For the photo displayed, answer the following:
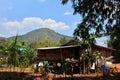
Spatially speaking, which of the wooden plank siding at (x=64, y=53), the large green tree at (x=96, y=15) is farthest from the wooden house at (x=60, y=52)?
the large green tree at (x=96, y=15)

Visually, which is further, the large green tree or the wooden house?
the wooden house

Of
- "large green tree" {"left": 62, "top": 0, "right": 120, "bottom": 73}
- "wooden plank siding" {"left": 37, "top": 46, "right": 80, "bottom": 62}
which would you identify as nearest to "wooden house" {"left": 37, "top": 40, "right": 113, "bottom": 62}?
"wooden plank siding" {"left": 37, "top": 46, "right": 80, "bottom": 62}

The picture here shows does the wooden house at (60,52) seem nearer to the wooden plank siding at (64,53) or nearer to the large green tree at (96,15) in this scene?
the wooden plank siding at (64,53)

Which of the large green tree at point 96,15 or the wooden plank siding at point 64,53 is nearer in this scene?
the large green tree at point 96,15

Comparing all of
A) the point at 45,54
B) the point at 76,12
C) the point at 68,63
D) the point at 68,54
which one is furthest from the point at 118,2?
the point at 45,54

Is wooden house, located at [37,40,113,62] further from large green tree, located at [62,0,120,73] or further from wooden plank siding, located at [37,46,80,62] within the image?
large green tree, located at [62,0,120,73]

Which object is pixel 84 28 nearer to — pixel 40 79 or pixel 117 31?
pixel 117 31

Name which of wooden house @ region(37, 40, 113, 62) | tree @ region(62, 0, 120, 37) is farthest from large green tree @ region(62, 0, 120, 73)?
wooden house @ region(37, 40, 113, 62)

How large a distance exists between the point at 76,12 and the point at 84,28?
869 millimetres

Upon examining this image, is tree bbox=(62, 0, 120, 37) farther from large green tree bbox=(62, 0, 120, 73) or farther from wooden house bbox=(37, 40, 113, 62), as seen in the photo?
wooden house bbox=(37, 40, 113, 62)

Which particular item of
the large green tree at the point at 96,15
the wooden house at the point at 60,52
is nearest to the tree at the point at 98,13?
the large green tree at the point at 96,15

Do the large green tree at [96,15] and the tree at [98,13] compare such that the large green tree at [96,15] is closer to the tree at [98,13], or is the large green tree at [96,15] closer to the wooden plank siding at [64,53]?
the tree at [98,13]

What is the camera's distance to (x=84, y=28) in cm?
1319

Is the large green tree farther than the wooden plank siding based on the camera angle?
No
